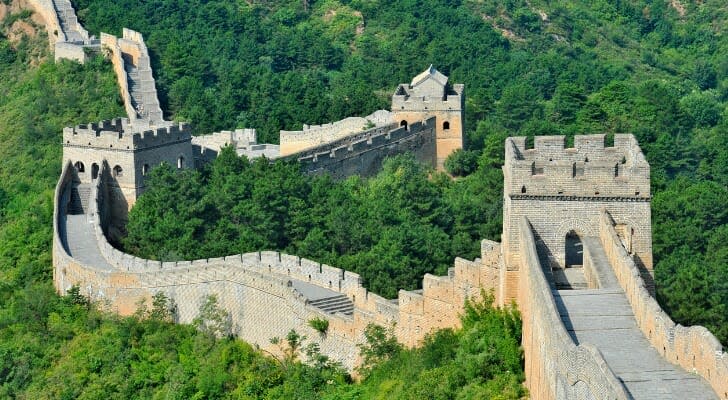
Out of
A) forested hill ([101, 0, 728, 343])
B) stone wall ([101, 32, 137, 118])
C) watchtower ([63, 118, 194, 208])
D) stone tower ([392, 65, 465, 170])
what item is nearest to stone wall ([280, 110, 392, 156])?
stone tower ([392, 65, 465, 170])

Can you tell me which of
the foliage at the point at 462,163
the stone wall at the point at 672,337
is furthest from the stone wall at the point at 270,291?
the foliage at the point at 462,163

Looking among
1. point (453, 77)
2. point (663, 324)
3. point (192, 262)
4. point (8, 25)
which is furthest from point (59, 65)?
point (663, 324)

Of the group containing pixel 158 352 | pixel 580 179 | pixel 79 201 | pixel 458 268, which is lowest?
pixel 158 352

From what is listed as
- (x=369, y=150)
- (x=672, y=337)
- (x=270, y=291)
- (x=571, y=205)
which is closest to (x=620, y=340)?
(x=672, y=337)

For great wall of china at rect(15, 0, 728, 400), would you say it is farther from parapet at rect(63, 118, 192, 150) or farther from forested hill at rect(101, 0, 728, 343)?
forested hill at rect(101, 0, 728, 343)

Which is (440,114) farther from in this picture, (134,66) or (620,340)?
(620,340)
